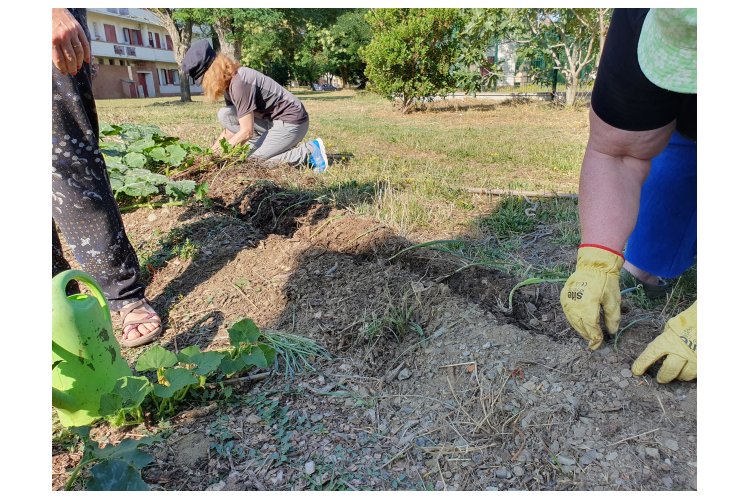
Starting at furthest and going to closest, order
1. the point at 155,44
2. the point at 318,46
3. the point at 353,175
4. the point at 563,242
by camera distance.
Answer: the point at 155,44
the point at 318,46
the point at 353,175
the point at 563,242

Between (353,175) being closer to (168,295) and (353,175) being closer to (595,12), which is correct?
(168,295)

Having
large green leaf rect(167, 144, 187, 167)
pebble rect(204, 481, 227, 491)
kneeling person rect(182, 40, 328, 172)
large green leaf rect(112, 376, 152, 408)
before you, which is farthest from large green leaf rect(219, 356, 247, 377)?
kneeling person rect(182, 40, 328, 172)

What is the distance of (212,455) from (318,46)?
1176 inches

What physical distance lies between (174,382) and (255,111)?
12.4 feet

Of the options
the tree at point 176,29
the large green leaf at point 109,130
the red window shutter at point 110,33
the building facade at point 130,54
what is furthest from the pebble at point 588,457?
the red window shutter at point 110,33

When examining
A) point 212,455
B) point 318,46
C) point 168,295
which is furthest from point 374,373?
point 318,46

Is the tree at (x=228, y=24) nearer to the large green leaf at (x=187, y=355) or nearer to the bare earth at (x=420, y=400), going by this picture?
the bare earth at (x=420, y=400)

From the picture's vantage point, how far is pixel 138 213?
3.11 m

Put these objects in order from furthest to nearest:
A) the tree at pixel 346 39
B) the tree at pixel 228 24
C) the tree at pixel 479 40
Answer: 1. the tree at pixel 346 39
2. the tree at pixel 228 24
3. the tree at pixel 479 40

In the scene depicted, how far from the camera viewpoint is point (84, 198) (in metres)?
1.94

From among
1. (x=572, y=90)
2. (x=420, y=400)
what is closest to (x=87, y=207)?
(x=420, y=400)

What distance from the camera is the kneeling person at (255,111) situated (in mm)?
4320

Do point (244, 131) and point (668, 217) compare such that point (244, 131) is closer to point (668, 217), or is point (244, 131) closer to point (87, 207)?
point (87, 207)

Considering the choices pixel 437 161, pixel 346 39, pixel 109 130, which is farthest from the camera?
pixel 346 39
